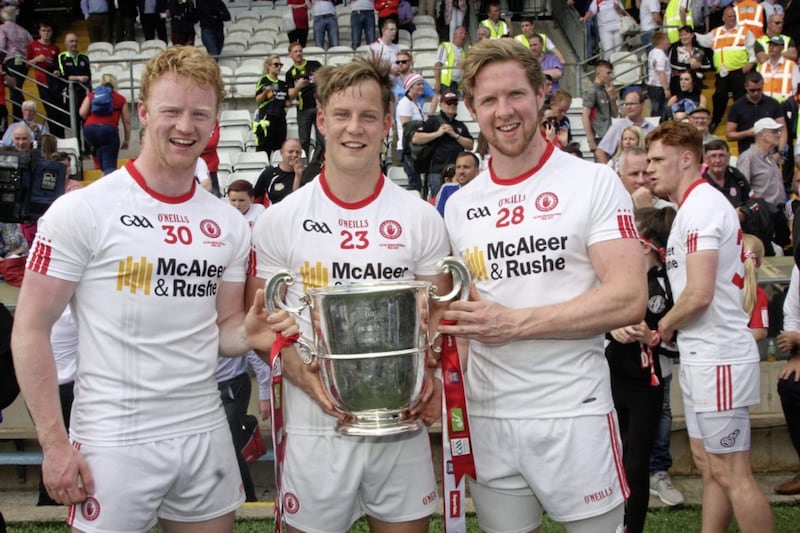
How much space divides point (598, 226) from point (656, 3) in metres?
12.9

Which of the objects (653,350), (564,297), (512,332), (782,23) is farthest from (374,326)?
(782,23)

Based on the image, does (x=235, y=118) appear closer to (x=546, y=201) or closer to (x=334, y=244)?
(x=334, y=244)

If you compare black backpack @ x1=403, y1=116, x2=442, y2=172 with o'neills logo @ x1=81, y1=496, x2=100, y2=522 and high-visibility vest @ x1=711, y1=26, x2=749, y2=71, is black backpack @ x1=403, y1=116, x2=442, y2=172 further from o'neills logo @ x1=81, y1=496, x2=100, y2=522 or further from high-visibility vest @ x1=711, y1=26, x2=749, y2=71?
o'neills logo @ x1=81, y1=496, x2=100, y2=522

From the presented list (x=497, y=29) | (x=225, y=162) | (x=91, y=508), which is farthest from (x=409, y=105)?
→ (x=91, y=508)

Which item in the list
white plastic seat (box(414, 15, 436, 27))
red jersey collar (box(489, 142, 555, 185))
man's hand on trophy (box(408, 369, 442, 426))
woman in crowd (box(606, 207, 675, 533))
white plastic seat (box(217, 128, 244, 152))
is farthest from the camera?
white plastic seat (box(414, 15, 436, 27))

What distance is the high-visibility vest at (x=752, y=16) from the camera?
13695 millimetres

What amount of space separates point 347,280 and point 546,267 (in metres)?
0.65

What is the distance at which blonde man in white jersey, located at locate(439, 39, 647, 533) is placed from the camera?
3053 mm

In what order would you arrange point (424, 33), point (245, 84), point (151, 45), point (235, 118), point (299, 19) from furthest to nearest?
point (424, 33), point (151, 45), point (299, 19), point (245, 84), point (235, 118)

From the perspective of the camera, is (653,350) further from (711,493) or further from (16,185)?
(16,185)

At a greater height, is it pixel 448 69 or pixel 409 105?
pixel 448 69

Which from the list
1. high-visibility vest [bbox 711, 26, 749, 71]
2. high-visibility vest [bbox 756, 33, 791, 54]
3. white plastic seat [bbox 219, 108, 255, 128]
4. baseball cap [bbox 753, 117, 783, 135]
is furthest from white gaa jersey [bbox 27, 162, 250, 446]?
high-visibility vest [bbox 756, 33, 791, 54]

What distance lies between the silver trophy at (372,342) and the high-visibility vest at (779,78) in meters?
10.9

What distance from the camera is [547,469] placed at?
3092 millimetres
